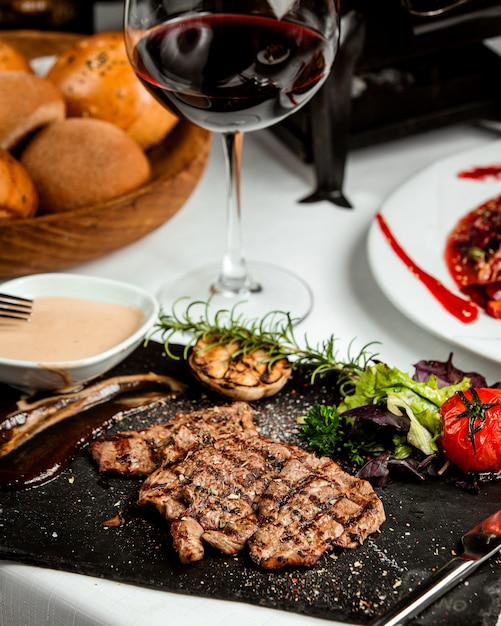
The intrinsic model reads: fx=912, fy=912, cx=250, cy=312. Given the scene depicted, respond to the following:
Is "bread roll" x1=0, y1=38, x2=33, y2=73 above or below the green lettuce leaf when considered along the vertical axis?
above

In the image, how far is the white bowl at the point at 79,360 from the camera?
134 cm

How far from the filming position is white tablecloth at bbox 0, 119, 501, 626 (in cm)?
108

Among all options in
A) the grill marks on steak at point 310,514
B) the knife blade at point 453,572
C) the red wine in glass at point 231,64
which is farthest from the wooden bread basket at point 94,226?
the knife blade at point 453,572

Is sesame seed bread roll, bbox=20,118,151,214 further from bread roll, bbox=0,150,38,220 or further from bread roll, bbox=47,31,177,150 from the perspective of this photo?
bread roll, bbox=47,31,177,150

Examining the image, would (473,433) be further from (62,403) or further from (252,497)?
(62,403)

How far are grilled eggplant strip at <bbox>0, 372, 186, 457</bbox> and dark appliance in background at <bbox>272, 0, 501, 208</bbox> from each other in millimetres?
762

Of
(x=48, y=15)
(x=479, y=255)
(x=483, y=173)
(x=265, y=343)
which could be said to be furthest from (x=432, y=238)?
(x=48, y=15)

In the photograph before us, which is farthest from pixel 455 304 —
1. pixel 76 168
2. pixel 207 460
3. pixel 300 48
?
pixel 76 168

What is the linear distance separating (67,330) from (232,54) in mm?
499

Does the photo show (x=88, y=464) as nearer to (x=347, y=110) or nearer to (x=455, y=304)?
(x=455, y=304)

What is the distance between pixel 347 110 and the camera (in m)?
1.99

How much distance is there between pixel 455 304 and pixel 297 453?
525 millimetres

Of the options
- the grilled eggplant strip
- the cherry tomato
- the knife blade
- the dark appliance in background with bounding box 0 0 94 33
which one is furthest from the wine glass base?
the dark appliance in background with bounding box 0 0 94 33

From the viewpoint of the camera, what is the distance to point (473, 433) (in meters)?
1.18
